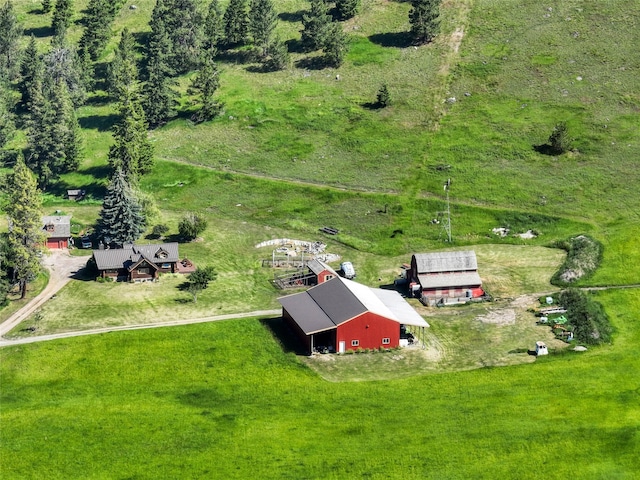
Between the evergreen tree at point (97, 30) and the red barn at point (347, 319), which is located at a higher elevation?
the evergreen tree at point (97, 30)

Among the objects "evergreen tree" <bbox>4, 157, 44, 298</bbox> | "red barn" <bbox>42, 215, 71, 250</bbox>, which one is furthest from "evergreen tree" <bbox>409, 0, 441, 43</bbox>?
"evergreen tree" <bbox>4, 157, 44, 298</bbox>

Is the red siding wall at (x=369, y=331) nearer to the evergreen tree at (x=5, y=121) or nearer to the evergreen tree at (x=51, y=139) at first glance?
the evergreen tree at (x=51, y=139)

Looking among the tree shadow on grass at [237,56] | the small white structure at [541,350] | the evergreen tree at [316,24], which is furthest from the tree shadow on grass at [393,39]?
the small white structure at [541,350]

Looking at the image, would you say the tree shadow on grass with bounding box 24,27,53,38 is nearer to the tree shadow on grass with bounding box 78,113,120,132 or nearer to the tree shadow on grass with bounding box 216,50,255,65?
the tree shadow on grass with bounding box 78,113,120,132

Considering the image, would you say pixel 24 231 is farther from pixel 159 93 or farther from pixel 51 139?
pixel 159 93

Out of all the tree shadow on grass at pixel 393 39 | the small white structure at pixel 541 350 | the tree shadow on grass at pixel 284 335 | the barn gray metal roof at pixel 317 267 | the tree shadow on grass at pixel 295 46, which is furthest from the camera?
the tree shadow on grass at pixel 295 46

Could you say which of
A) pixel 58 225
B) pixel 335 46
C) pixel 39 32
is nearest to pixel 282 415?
pixel 58 225

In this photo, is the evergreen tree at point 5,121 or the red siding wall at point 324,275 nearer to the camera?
the red siding wall at point 324,275
